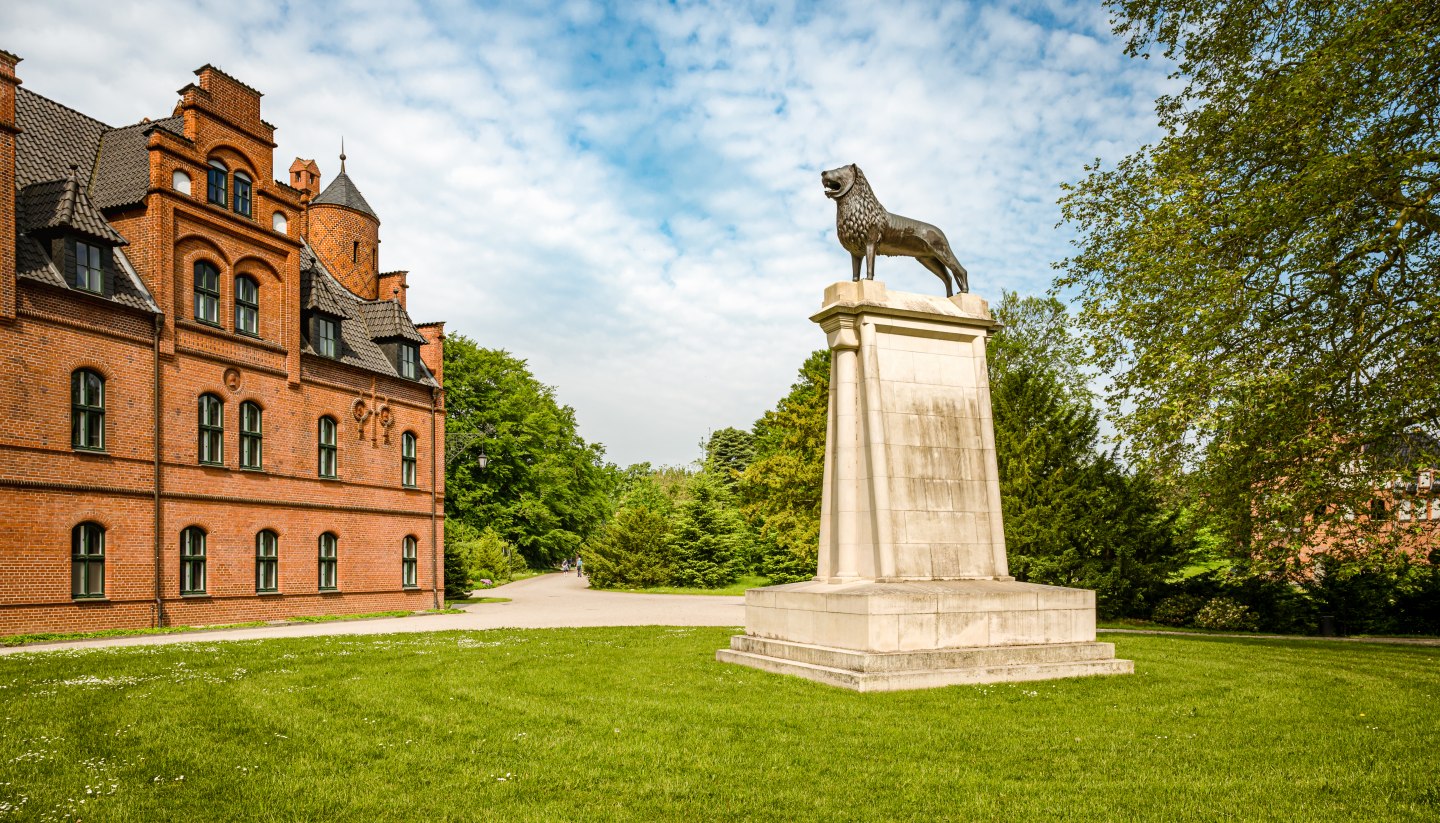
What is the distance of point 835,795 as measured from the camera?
6.14 metres

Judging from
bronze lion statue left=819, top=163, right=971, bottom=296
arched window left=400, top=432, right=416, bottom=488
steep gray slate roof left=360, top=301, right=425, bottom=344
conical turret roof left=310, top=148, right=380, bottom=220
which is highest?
conical turret roof left=310, top=148, right=380, bottom=220

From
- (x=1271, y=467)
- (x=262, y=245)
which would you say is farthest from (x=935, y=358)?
(x=262, y=245)

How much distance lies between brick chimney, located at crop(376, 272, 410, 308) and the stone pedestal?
81.6 feet

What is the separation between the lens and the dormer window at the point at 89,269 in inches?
822

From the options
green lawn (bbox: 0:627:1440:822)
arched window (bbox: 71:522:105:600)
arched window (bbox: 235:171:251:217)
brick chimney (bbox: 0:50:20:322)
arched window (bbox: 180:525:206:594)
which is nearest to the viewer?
green lawn (bbox: 0:627:1440:822)

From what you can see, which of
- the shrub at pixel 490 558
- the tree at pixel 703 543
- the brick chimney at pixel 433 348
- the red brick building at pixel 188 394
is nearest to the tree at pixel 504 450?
the shrub at pixel 490 558

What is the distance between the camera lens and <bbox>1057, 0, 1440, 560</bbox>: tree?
48.9ft

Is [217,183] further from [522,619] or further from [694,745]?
[694,745]

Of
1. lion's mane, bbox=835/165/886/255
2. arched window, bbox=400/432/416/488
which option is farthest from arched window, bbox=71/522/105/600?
lion's mane, bbox=835/165/886/255

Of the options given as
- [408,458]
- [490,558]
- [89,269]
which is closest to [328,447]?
[408,458]

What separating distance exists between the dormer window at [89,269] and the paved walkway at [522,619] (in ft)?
25.8

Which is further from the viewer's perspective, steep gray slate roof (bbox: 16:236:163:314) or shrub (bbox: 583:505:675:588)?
shrub (bbox: 583:505:675:588)

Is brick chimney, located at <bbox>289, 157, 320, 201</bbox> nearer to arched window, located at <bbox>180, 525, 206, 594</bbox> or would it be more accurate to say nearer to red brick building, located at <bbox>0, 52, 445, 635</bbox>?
red brick building, located at <bbox>0, 52, 445, 635</bbox>

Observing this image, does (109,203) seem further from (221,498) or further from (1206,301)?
(1206,301)
